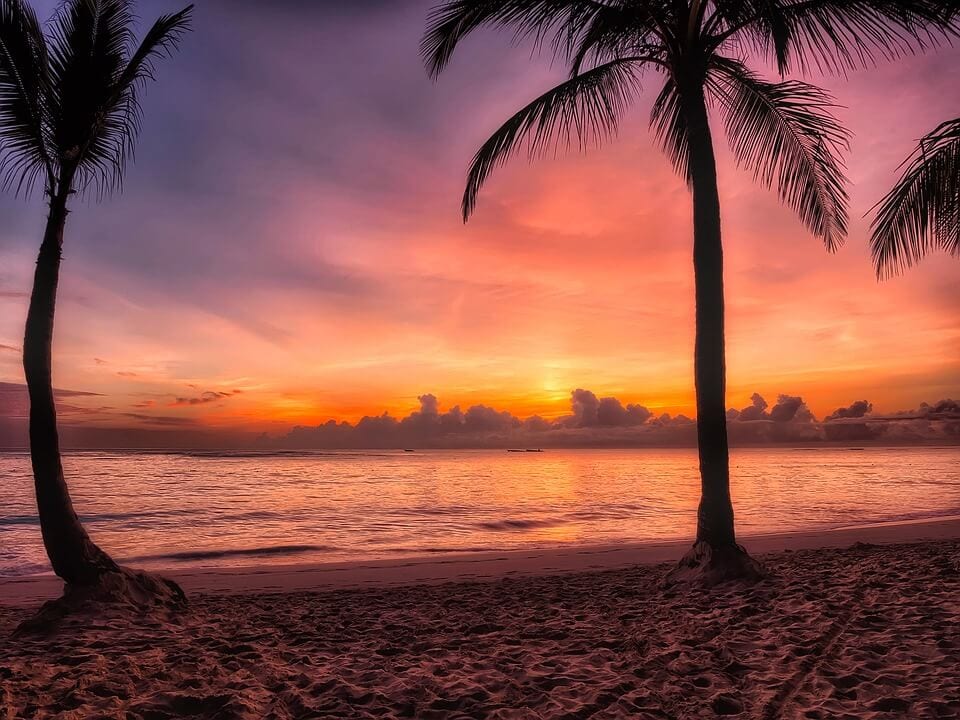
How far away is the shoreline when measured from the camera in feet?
30.8

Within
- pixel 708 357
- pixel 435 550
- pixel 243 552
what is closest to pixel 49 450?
pixel 708 357

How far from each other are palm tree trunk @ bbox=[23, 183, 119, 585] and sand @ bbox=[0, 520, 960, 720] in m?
0.91

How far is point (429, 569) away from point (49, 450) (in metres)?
6.45

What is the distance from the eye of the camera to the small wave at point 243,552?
44.0 feet

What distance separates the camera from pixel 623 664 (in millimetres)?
4688

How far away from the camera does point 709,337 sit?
7562mm

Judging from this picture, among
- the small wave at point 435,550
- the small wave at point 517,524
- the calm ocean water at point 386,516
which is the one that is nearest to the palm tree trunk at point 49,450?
the calm ocean water at point 386,516

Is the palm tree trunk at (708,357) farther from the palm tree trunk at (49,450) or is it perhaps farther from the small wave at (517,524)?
the small wave at (517,524)

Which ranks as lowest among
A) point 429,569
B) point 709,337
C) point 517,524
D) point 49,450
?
point 517,524

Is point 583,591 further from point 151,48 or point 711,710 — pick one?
point 151,48

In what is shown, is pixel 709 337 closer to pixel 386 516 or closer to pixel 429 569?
pixel 429 569

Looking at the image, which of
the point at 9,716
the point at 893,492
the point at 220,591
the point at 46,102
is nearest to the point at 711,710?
the point at 9,716

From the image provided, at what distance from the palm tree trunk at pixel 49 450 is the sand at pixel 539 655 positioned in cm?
91

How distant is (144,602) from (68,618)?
0.74m
